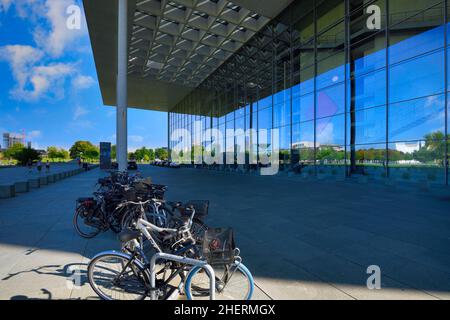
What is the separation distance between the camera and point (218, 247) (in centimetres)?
246

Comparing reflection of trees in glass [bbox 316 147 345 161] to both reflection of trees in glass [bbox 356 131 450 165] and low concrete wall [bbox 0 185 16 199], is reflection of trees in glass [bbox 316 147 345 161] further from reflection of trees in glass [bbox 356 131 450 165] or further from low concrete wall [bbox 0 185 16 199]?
low concrete wall [bbox 0 185 16 199]

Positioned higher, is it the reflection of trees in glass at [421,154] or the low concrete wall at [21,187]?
the reflection of trees in glass at [421,154]

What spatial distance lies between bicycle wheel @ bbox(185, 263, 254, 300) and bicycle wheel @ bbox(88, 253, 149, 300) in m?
0.54

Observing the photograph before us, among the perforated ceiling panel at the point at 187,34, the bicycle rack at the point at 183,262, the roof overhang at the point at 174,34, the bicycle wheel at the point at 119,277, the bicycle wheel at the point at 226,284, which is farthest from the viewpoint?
the perforated ceiling panel at the point at 187,34

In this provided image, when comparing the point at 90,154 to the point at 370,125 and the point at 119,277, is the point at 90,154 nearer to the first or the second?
the point at 370,125

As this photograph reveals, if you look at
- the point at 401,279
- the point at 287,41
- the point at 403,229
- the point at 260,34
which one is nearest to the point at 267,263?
the point at 401,279

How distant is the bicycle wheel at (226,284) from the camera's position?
260 cm

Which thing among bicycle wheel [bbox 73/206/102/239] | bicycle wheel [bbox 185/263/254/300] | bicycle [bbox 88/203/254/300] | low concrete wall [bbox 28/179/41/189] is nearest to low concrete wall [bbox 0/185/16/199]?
low concrete wall [bbox 28/179/41/189]

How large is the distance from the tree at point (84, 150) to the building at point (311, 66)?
79770mm

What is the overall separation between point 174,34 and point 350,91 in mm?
15361

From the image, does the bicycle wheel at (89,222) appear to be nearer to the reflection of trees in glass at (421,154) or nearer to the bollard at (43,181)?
the bollard at (43,181)

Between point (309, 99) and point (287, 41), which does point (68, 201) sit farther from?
point (287, 41)

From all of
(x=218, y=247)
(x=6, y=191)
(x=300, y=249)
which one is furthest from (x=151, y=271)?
(x=6, y=191)

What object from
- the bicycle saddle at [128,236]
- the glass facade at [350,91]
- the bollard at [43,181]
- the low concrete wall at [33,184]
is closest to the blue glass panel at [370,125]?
the glass facade at [350,91]
